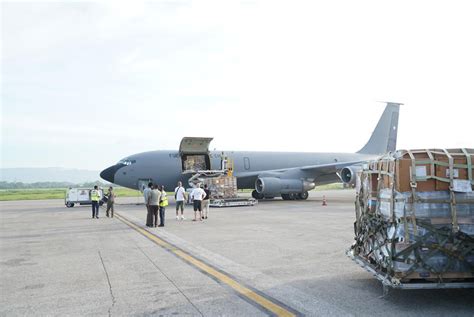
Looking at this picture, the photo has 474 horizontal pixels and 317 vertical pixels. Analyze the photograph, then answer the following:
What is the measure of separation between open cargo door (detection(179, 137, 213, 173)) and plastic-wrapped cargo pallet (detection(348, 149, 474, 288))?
72.4 feet

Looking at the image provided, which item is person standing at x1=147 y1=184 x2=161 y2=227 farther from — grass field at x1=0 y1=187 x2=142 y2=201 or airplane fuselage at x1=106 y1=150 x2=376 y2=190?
grass field at x1=0 y1=187 x2=142 y2=201

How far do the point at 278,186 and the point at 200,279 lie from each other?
71.8 feet

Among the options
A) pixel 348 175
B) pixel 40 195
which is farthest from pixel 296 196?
pixel 40 195

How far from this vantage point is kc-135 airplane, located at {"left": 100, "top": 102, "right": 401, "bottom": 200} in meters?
27.2

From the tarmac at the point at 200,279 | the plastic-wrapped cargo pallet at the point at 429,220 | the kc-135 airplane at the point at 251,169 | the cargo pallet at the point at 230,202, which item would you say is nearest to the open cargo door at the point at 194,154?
the kc-135 airplane at the point at 251,169

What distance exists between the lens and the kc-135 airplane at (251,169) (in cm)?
2719

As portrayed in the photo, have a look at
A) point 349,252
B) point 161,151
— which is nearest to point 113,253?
point 349,252

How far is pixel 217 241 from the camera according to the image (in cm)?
1101

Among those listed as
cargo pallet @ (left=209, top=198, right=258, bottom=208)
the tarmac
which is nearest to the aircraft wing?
cargo pallet @ (left=209, top=198, right=258, bottom=208)

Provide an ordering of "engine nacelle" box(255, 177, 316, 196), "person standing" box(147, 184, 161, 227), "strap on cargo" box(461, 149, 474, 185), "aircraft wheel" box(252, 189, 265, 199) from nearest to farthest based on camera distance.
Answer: "strap on cargo" box(461, 149, 474, 185) → "person standing" box(147, 184, 161, 227) → "engine nacelle" box(255, 177, 316, 196) → "aircraft wheel" box(252, 189, 265, 199)

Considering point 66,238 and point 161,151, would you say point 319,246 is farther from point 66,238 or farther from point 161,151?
point 161,151

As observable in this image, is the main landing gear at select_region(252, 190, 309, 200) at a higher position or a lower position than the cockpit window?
lower

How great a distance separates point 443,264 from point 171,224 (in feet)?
37.8

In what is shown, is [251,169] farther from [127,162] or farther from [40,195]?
[40,195]
